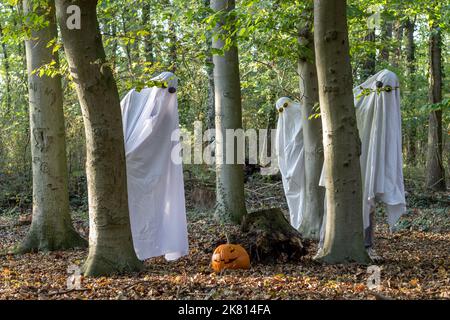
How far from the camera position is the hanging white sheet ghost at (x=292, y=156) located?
A: 31.6 feet

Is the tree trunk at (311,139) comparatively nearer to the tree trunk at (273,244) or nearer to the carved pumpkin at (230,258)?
the tree trunk at (273,244)

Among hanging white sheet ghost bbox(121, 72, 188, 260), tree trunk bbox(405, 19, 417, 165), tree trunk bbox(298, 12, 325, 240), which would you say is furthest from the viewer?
tree trunk bbox(405, 19, 417, 165)

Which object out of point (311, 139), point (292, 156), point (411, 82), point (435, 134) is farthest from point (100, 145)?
point (411, 82)

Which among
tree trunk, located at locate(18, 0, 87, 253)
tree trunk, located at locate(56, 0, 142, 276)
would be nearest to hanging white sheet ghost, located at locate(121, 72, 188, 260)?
tree trunk, located at locate(56, 0, 142, 276)

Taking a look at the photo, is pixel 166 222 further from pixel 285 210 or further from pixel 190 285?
pixel 285 210

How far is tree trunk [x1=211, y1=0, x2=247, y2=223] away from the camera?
403 inches

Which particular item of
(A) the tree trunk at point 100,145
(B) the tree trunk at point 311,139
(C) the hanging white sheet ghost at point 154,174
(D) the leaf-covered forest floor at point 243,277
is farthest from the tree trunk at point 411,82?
(A) the tree trunk at point 100,145

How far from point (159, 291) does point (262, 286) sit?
36.4 inches

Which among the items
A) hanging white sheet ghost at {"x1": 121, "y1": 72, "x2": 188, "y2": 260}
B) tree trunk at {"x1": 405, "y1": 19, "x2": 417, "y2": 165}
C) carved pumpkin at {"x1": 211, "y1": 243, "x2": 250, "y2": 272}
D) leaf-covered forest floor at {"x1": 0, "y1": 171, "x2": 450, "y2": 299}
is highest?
tree trunk at {"x1": 405, "y1": 19, "x2": 417, "y2": 165}

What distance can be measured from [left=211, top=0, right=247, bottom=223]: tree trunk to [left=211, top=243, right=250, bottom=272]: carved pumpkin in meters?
3.47

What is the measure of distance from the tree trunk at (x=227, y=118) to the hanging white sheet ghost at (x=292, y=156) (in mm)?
831

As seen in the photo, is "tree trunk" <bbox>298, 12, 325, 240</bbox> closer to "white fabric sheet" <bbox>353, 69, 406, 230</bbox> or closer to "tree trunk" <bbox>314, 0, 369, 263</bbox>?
"white fabric sheet" <bbox>353, 69, 406, 230</bbox>

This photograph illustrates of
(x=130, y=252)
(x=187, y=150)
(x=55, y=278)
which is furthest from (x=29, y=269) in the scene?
(x=187, y=150)

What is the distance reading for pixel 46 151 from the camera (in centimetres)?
843
